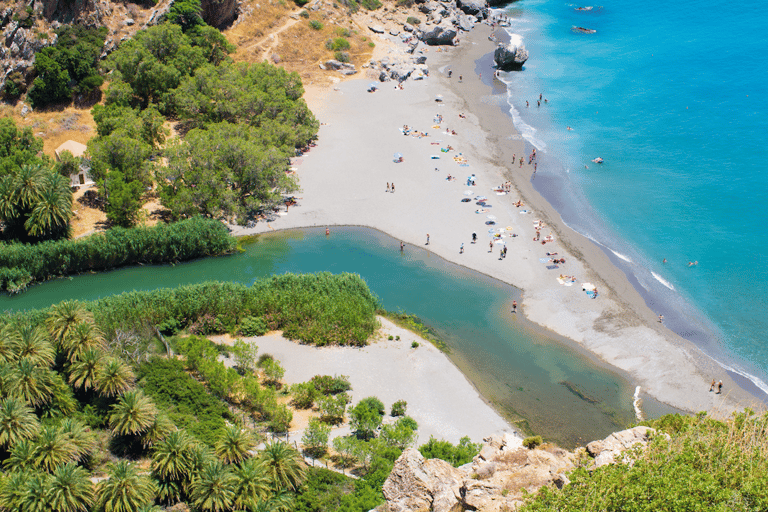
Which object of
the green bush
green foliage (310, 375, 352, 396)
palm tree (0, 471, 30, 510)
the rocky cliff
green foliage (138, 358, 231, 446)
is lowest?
green foliage (310, 375, 352, 396)

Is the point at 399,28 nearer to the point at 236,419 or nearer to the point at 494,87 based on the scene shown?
the point at 494,87

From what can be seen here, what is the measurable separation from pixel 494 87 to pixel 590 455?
91.7 m

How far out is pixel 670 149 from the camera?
8631 centimetres

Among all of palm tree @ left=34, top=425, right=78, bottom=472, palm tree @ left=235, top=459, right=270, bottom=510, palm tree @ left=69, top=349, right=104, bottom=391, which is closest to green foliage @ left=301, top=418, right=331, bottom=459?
palm tree @ left=235, top=459, right=270, bottom=510

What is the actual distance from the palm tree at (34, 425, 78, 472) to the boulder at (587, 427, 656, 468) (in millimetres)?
28498

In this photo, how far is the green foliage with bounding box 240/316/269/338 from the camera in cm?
5044

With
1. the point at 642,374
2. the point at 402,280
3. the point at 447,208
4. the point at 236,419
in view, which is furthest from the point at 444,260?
the point at 236,419

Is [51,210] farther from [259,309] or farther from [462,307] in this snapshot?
[462,307]

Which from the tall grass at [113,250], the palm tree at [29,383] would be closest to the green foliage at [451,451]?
the palm tree at [29,383]

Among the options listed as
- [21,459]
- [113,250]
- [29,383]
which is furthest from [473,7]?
[21,459]

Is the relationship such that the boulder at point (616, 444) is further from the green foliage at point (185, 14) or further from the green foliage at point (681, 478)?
the green foliage at point (185, 14)

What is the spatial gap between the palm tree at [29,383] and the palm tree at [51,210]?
23903mm

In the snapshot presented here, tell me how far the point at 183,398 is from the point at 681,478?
31.7 metres

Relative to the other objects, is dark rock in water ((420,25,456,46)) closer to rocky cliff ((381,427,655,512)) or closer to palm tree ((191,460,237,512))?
palm tree ((191,460,237,512))
